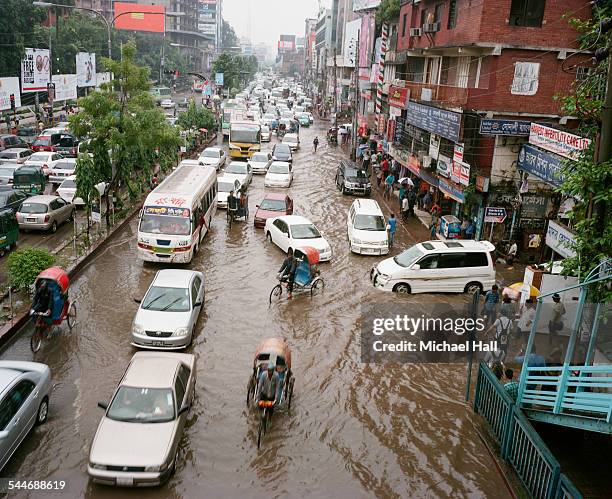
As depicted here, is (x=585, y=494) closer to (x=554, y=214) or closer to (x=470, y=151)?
(x=554, y=214)

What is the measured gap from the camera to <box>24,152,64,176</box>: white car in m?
32.7

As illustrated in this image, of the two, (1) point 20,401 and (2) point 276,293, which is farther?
(2) point 276,293

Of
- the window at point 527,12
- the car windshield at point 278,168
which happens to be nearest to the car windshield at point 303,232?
the window at point 527,12

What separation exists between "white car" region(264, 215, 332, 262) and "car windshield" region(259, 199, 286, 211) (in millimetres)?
2560

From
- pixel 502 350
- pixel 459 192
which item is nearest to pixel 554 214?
pixel 459 192

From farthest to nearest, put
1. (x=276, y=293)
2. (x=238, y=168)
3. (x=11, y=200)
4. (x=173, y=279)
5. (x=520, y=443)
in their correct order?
1. (x=238, y=168)
2. (x=11, y=200)
3. (x=276, y=293)
4. (x=173, y=279)
5. (x=520, y=443)

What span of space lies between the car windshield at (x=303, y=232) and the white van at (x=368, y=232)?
1.66 m

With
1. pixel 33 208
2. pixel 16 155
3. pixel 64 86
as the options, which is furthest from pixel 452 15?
pixel 64 86

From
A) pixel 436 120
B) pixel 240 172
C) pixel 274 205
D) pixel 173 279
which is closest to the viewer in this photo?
pixel 173 279

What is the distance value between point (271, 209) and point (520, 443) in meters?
18.4

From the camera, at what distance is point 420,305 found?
18672mm

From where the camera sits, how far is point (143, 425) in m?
10.1

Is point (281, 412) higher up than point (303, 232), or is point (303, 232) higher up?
point (303, 232)

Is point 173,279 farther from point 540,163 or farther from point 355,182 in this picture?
point 355,182
